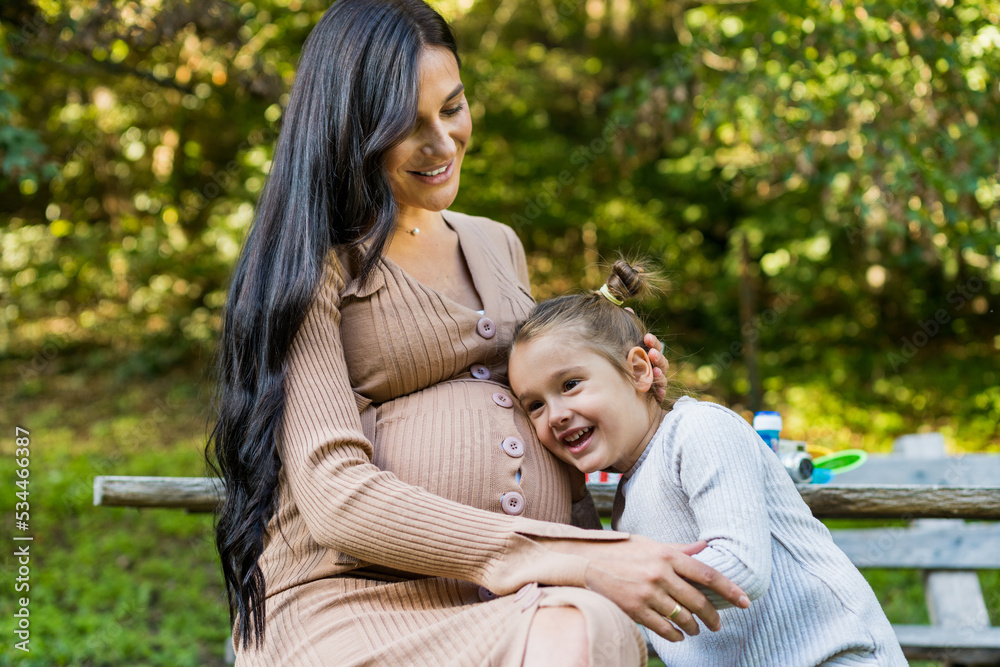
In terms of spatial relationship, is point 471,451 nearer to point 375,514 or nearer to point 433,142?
point 375,514

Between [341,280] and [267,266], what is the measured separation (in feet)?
0.51

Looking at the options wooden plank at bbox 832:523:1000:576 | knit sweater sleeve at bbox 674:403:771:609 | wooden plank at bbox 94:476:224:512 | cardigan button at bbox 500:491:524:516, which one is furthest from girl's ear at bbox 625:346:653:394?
wooden plank at bbox 832:523:1000:576

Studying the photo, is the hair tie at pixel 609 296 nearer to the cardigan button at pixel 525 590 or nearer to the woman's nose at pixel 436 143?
the woman's nose at pixel 436 143

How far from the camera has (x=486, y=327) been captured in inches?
76.7

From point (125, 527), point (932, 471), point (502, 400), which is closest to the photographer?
point (502, 400)

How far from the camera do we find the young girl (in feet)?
5.23

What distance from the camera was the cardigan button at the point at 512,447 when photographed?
1.75 meters

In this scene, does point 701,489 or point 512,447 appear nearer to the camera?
point 701,489

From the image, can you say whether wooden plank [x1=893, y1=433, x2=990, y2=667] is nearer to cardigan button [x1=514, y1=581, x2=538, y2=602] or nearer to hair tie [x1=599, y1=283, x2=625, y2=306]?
hair tie [x1=599, y1=283, x2=625, y2=306]

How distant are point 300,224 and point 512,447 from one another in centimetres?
63

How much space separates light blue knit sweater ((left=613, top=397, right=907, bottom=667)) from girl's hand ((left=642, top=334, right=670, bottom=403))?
4.6 inches

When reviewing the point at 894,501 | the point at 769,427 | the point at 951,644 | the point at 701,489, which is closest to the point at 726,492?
the point at 701,489

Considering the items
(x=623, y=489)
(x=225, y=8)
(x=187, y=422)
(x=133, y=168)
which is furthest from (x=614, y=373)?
(x=133, y=168)

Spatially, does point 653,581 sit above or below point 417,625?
above
